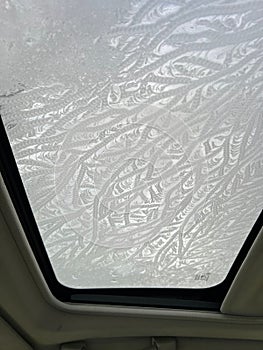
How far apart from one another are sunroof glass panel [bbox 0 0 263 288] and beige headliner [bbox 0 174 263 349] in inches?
2.8

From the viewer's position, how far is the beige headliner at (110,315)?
1144 mm

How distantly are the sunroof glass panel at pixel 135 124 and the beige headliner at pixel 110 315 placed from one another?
2.8 inches

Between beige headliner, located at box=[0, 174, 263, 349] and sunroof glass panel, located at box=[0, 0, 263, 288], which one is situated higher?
sunroof glass panel, located at box=[0, 0, 263, 288]

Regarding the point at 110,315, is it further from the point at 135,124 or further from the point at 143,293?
the point at 135,124

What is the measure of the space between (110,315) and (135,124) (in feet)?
2.14

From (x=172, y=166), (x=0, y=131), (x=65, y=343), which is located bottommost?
(x=65, y=343)

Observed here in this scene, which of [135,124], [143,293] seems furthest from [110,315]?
[135,124]

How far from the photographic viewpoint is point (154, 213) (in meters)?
1.09

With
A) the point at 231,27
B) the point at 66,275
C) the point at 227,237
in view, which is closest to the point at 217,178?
the point at 227,237

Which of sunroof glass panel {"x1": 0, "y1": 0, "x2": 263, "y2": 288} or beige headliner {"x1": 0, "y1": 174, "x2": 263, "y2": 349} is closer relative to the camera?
sunroof glass panel {"x1": 0, "y1": 0, "x2": 263, "y2": 288}

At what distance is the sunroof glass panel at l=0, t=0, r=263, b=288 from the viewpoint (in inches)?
30.3

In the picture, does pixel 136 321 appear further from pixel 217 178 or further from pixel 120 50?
pixel 120 50

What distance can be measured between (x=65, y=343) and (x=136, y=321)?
21cm

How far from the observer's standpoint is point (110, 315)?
1359 millimetres
